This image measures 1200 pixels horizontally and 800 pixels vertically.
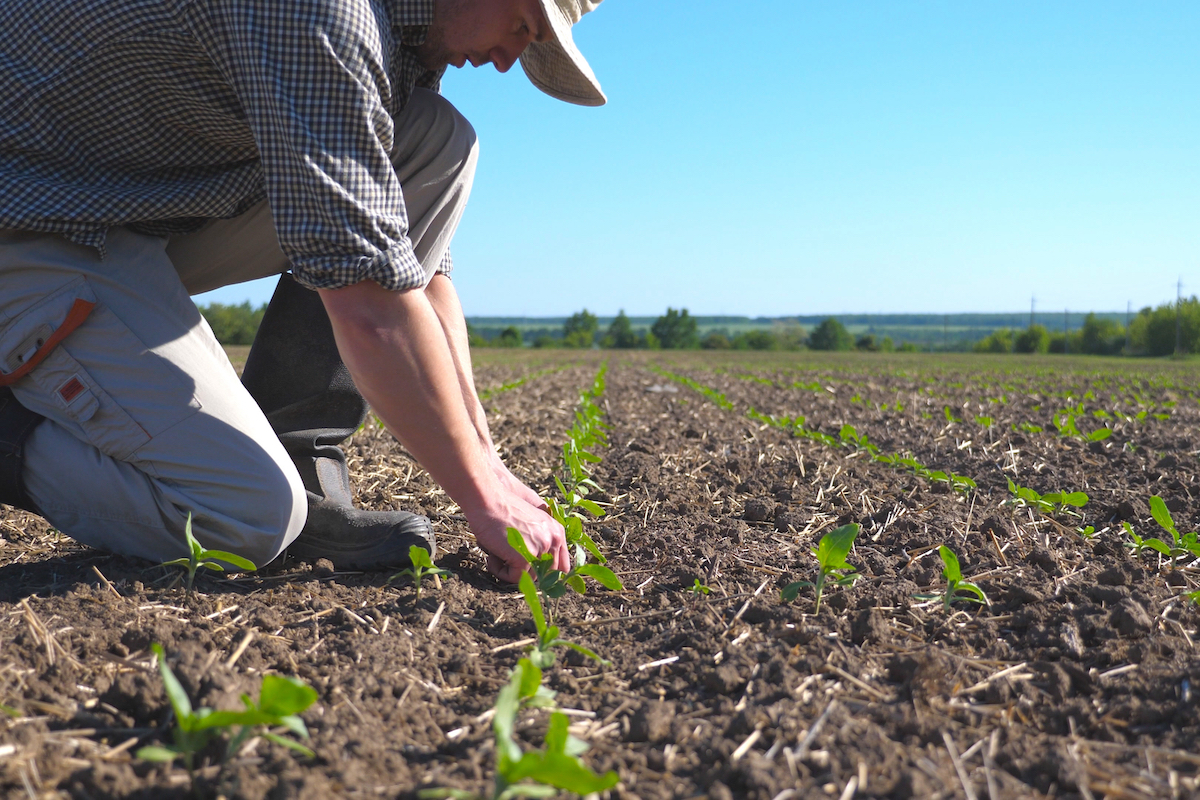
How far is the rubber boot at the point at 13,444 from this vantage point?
2.04 meters

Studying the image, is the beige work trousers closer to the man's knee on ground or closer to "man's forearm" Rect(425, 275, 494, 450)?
the man's knee on ground

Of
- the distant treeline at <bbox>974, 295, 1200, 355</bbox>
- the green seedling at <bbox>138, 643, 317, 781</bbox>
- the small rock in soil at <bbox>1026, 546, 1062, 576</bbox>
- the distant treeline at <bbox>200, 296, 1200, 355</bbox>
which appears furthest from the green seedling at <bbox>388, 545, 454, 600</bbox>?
the distant treeline at <bbox>974, 295, 1200, 355</bbox>

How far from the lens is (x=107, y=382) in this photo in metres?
2.01

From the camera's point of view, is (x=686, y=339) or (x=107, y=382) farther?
(x=686, y=339)

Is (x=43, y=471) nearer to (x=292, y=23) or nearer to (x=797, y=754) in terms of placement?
(x=292, y=23)

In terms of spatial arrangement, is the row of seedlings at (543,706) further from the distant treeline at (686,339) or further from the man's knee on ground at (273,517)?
the distant treeline at (686,339)

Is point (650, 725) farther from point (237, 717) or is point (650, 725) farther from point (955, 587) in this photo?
point (955, 587)

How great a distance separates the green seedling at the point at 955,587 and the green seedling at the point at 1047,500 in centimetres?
88

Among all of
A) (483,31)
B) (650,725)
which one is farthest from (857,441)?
(650,725)

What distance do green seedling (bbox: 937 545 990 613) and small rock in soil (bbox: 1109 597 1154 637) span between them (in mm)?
262

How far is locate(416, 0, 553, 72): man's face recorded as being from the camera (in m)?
1.96

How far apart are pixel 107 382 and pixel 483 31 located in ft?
4.28

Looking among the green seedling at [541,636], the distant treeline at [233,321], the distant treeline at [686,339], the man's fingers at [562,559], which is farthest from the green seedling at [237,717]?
A: the distant treeline at [686,339]

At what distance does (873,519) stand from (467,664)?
5.72 feet
